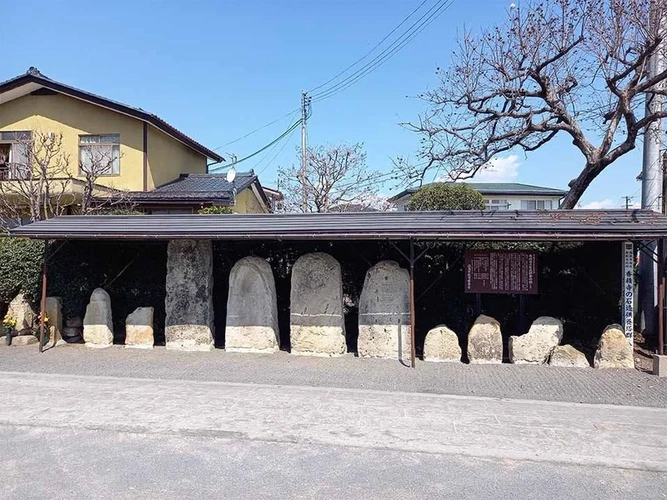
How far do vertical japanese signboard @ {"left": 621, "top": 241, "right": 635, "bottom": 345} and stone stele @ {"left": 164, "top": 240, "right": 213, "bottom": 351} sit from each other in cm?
780

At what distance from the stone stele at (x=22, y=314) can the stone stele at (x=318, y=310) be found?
602 centimetres

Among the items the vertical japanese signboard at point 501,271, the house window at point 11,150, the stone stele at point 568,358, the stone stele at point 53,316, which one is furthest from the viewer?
the house window at point 11,150

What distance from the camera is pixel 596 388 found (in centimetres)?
728

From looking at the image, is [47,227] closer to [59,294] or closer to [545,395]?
[59,294]

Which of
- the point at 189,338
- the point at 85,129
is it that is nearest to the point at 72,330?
the point at 189,338

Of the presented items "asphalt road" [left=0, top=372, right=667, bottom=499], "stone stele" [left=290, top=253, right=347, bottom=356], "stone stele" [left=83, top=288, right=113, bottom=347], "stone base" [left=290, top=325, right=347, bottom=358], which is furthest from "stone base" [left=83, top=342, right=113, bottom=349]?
"stone base" [left=290, top=325, right=347, bottom=358]

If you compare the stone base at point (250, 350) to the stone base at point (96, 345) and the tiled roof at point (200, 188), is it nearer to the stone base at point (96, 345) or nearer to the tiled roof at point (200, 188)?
the stone base at point (96, 345)

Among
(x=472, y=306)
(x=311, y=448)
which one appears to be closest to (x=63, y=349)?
(x=311, y=448)

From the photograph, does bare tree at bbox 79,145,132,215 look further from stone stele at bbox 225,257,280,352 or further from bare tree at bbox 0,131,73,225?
stone stele at bbox 225,257,280,352

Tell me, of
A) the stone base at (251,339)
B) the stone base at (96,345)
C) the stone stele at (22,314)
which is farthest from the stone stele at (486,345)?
the stone stele at (22,314)

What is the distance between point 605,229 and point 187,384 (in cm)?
705

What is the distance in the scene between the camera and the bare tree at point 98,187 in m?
14.5

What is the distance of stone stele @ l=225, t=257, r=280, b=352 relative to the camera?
9.82 m

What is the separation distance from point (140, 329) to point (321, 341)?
3896mm
